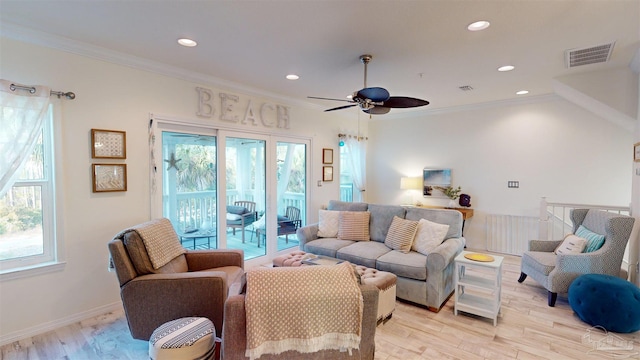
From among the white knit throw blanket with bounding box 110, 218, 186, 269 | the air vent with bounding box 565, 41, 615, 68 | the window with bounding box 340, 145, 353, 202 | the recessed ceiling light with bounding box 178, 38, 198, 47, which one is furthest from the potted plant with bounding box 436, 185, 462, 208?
the recessed ceiling light with bounding box 178, 38, 198, 47

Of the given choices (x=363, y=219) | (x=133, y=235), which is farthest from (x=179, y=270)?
(x=363, y=219)

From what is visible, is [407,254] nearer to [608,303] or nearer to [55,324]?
[608,303]

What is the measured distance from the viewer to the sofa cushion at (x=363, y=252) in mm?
3453

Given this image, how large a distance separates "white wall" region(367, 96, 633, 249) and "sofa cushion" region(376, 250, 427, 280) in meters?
2.67

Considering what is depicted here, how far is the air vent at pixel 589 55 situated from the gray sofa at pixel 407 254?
6.66 feet

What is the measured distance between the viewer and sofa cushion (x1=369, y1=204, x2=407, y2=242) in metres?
4.05

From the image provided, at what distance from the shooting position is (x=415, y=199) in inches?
237

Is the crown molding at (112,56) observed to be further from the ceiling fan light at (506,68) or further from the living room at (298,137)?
the ceiling fan light at (506,68)

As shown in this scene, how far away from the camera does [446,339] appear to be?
8.52 ft

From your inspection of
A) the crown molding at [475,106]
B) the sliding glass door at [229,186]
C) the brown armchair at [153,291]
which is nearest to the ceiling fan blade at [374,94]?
the brown armchair at [153,291]

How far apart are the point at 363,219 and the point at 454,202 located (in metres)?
2.22

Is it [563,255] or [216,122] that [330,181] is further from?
[563,255]

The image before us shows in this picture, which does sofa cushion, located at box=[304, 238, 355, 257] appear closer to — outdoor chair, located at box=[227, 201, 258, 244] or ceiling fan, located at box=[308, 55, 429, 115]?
outdoor chair, located at box=[227, 201, 258, 244]

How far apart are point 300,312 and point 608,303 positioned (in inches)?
114
